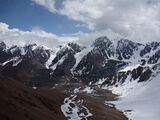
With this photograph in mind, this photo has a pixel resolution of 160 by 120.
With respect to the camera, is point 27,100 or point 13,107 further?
point 27,100

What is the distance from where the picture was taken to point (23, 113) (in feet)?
494

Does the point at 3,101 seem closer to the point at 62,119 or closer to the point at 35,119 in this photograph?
the point at 35,119

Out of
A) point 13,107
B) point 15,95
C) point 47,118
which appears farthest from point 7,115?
point 15,95

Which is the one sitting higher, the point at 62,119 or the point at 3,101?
the point at 3,101

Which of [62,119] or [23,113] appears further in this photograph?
[62,119]

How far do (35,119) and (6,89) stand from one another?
4671 cm

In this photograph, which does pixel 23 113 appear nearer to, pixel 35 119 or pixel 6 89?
pixel 35 119

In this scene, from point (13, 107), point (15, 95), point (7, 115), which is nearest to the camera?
point (7, 115)

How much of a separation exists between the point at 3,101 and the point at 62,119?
49.4m

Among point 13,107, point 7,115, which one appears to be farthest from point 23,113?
point 7,115

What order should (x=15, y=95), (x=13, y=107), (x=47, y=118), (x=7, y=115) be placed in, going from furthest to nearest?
(x=15, y=95), (x=47, y=118), (x=13, y=107), (x=7, y=115)

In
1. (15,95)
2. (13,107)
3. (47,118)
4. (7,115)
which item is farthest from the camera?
(15,95)

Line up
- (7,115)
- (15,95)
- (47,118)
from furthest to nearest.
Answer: (15,95), (47,118), (7,115)

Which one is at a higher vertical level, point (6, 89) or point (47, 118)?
point (6, 89)
